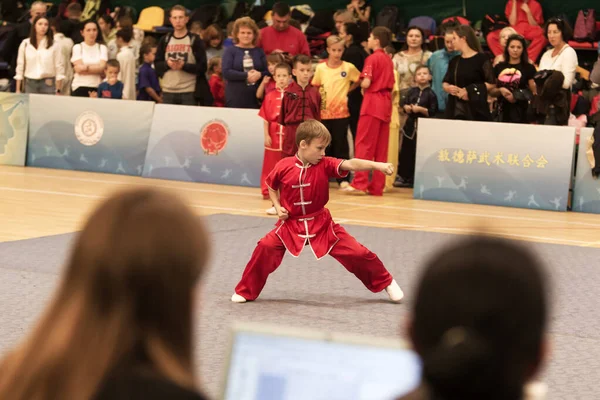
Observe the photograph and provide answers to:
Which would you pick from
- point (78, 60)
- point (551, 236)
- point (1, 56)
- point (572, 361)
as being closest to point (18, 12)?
point (1, 56)

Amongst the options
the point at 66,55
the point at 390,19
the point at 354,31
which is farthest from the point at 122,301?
the point at 390,19

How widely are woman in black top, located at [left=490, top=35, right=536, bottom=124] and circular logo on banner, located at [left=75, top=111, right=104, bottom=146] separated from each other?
535 centimetres

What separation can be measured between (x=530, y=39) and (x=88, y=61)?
20.4ft

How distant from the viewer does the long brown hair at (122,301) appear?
158 centimetres

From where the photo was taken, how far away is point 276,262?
6.89m

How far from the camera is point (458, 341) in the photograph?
4.56 feet

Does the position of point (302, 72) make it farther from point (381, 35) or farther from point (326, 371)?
point (326, 371)

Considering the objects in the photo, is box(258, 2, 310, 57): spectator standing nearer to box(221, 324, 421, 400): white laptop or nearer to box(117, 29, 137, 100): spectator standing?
box(117, 29, 137, 100): spectator standing

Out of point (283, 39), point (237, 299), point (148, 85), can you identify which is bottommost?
point (237, 299)

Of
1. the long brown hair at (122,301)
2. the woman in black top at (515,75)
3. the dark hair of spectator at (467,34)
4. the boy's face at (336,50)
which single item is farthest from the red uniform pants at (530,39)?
the long brown hair at (122,301)

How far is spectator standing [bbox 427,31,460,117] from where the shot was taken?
1324 centimetres

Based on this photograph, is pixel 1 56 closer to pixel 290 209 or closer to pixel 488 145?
pixel 488 145

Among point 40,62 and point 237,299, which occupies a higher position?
point 40,62

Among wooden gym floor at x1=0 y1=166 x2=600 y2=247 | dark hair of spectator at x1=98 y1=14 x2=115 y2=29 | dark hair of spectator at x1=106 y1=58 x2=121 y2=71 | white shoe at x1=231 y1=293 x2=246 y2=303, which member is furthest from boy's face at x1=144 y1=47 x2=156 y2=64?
Answer: white shoe at x1=231 y1=293 x2=246 y2=303
